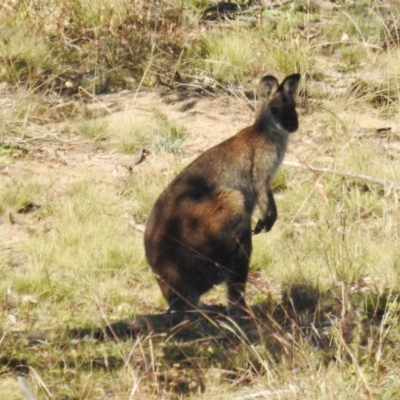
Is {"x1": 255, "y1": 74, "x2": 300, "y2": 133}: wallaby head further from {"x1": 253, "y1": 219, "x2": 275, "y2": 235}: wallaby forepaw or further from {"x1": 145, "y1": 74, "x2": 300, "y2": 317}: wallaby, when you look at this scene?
{"x1": 253, "y1": 219, "x2": 275, "y2": 235}: wallaby forepaw

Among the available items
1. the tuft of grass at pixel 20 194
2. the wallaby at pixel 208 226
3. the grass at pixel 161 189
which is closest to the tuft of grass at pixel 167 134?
the grass at pixel 161 189

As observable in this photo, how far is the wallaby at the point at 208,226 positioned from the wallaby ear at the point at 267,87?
1.68ft

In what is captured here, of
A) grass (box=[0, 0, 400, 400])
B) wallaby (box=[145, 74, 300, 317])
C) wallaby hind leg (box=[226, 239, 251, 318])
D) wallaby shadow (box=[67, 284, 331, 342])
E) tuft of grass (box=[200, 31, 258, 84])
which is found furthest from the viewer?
tuft of grass (box=[200, 31, 258, 84])

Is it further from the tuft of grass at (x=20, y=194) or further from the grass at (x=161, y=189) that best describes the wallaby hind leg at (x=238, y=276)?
the tuft of grass at (x=20, y=194)

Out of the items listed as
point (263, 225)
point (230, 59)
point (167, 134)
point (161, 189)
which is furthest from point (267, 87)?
point (230, 59)

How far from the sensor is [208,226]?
227 inches

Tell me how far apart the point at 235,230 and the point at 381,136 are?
3.17m

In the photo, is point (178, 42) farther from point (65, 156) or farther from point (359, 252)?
point (359, 252)

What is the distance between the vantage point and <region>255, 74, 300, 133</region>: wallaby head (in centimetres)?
669

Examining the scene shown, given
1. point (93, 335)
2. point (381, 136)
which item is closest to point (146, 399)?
point (93, 335)

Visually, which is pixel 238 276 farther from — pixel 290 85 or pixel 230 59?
pixel 230 59

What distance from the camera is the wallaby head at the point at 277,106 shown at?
6.69m

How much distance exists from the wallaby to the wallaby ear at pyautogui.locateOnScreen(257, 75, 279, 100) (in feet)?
1.68

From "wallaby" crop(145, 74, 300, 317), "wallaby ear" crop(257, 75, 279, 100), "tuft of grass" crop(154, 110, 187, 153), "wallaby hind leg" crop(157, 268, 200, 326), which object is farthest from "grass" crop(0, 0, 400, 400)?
"wallaby ear" crop(257, 75, 279, 100)
